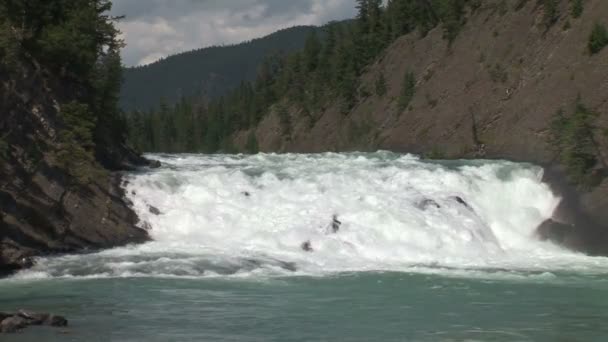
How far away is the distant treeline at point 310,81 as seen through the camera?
3342 inches

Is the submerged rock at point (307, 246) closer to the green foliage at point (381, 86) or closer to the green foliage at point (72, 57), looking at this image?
the green foliage at point (72, 57)

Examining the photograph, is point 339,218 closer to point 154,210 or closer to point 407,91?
point 154,210

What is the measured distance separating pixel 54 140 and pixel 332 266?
41.4 ft

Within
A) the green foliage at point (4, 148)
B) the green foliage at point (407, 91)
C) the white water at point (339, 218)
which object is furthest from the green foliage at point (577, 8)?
the green foliage at point (4, 148)

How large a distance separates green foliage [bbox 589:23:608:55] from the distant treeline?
26461 mm

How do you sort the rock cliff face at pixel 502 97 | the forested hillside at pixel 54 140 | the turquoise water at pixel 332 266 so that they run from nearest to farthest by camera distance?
the turquoise water at pixel 332 266 → the forested hillside at pixel 54 140 → the rock cliff face at pixel 502 97

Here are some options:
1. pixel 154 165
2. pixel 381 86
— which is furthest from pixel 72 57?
pixel 381 86

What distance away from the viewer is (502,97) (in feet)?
171

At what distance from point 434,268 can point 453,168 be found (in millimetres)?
11301

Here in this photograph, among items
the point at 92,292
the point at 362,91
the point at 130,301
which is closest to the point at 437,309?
the point at 130,301

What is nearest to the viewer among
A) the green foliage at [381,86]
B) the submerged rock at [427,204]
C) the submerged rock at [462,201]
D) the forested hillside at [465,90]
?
the submerged rock at [427,204]

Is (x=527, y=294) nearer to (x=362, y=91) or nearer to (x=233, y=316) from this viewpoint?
(x=233, y=316)

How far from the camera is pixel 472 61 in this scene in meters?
61.8

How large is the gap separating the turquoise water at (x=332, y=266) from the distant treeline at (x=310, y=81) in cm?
3061
